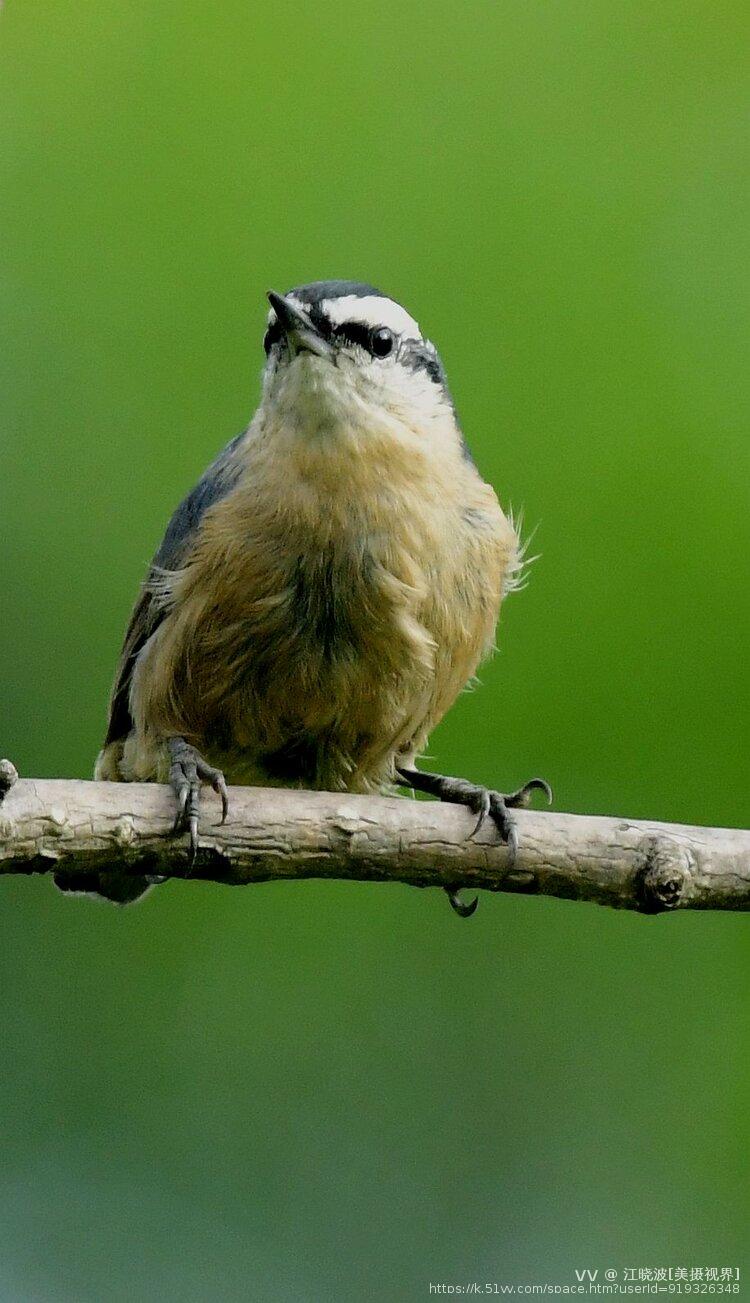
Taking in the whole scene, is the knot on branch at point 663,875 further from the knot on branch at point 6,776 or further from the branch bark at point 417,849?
the knot on branch at point 6,776

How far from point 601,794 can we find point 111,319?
1.91 meters

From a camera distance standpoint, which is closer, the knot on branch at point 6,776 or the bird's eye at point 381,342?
the knot on branch at point 6,776

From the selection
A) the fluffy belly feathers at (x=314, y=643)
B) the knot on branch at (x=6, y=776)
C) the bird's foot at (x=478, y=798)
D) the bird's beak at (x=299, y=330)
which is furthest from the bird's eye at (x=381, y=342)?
the knot on branch at (x=6, y=776)

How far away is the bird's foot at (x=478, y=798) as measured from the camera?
10.1ft

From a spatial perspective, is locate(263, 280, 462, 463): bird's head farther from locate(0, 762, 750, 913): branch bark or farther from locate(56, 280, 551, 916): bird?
locate(0, 762, 750, 913): branch bark

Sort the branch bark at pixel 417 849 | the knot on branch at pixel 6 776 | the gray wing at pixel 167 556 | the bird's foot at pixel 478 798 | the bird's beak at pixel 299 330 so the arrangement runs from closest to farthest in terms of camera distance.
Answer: the knot on branch at pixel 6 776 → the branch bark at pixel 417 849 → the bird's foot at pixel 478 798 → the bird's beak at pixel 299 330 → the gray wing at pixel 167 556

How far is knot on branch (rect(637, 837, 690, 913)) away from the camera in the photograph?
2.90 metres

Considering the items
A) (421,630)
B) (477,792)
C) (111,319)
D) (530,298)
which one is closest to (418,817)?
(477,792)

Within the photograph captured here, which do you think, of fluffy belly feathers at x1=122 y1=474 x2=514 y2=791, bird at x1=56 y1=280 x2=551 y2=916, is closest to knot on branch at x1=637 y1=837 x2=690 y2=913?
bird at x1=56 y1=280 x2=551 y2=916

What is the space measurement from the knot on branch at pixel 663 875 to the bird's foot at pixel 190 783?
2.84ft

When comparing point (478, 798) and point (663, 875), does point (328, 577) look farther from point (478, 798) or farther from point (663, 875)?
point (663, 875)

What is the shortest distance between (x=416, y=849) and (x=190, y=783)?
0.49 m

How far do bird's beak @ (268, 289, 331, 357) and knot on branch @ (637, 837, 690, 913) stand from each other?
1.38 metres

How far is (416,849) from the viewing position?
119 inches
